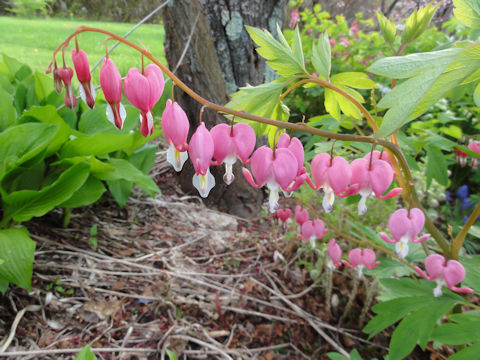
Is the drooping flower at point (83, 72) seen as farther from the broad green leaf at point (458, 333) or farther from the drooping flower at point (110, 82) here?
the broad green leaf at point (458, 333)

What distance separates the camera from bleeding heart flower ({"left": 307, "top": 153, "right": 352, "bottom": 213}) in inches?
30.1

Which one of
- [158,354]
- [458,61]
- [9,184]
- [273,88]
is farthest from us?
[9,184]

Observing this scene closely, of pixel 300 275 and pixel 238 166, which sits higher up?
pixel 238 166

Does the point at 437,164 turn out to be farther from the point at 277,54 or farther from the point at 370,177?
the point at 277,54

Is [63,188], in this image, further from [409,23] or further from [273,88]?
[409,23]

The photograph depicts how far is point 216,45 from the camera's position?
2.17 m

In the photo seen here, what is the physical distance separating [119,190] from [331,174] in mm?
1528

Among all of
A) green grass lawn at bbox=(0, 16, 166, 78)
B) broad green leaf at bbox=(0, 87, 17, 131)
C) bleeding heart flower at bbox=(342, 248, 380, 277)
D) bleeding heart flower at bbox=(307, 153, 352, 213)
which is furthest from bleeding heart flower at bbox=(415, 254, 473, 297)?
green grass lawn at bbox=(0, 16, 166, 78)

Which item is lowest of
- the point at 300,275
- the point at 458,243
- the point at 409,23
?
the point at 300,275

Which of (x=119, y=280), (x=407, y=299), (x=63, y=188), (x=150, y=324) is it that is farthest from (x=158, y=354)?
(x=407, y=299)

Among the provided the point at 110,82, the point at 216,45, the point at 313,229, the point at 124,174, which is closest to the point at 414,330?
the point at 313,229

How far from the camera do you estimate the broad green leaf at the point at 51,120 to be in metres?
1.54

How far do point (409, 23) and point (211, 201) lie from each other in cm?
Answer: 190

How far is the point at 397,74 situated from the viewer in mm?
538
